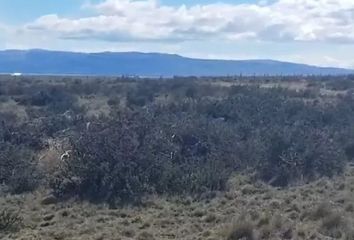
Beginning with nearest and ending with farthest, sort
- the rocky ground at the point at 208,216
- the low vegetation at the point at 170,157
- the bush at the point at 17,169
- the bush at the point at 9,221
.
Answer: the rocky ground at the point at 208,216
the bush at the point at 9,221
the low vegetation at the point at 170,157
the bush at the point at 17,169

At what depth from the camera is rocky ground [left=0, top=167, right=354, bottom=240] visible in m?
15.0

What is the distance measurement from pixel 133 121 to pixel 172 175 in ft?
15.5

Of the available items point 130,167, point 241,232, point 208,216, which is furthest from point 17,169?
point 241,232

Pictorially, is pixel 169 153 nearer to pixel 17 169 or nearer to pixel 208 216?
pixel 17 169

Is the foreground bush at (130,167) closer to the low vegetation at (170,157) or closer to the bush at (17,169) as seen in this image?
the low vegetation at (170,157)

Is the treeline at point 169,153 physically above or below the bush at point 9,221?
above

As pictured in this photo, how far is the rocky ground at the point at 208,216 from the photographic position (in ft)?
49.2

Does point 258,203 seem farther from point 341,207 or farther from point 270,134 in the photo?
point 270,134


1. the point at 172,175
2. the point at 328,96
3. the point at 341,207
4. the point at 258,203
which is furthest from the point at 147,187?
the point at 328,96

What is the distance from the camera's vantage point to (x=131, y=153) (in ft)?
70.7

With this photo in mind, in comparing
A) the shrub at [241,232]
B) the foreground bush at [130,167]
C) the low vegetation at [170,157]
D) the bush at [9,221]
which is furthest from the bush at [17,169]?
the shrub at [241,232]

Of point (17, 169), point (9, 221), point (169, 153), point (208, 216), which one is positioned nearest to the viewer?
point (9, 221)

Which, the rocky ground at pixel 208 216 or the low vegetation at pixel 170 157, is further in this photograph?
the low vegetation at pixel 170 157

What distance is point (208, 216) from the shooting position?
16953 millimetres
